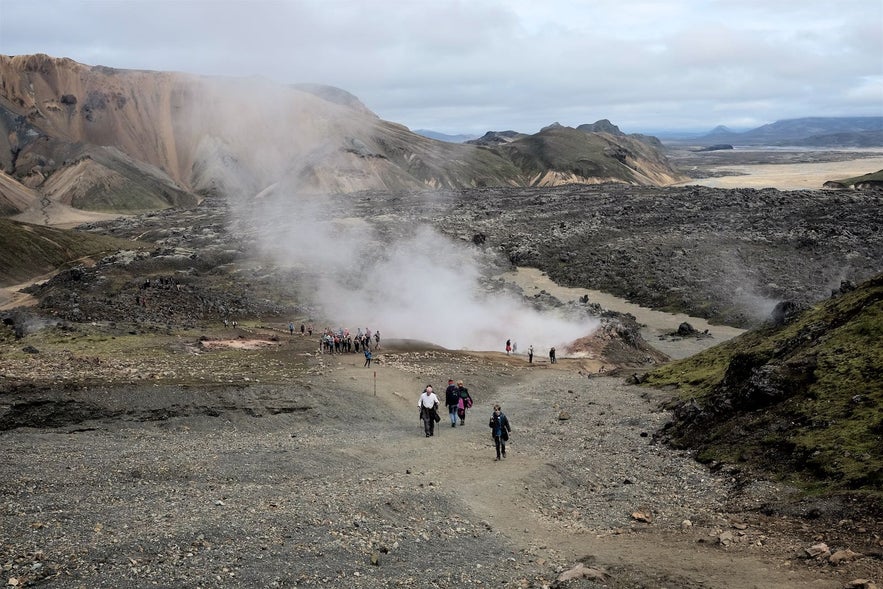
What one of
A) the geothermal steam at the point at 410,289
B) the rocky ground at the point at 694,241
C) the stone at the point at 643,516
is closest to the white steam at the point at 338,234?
the geothermal steam at the point at 410,289

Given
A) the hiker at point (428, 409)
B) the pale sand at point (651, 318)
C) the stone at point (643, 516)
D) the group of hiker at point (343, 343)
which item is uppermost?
the hiker at point (428, 409)

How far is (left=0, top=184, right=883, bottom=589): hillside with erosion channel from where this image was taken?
41.4ft

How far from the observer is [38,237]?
86.8 m

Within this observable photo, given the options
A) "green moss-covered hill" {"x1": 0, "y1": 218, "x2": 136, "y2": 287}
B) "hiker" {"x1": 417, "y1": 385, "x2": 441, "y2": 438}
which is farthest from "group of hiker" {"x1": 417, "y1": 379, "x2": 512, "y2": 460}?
"green moss-covered hill" {"x1": 0, "y1": 218, "x2": 136, "y2": 287}

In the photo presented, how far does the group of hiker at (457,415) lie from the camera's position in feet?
64.7

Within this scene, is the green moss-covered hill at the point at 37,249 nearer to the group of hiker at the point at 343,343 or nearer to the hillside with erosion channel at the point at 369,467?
the hillside with erosion channel at the point at 369,467

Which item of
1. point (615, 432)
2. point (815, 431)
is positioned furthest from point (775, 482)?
point (615, 432)

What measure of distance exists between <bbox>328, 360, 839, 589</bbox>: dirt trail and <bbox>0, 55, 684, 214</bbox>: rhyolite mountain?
455 ft

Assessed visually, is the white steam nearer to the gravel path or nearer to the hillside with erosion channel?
the hillside with erosion channel

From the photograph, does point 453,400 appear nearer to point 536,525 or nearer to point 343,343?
point 536,525

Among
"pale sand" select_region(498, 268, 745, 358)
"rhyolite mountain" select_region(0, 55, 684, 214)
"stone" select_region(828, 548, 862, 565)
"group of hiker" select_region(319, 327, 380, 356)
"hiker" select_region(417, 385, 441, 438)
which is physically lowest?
"pale sand" select_region(498, 268, 745, 358)

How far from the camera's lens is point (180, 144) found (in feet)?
585

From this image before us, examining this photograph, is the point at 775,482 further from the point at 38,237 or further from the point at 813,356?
the point at 38,237

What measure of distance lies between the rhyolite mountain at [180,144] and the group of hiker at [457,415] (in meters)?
137
